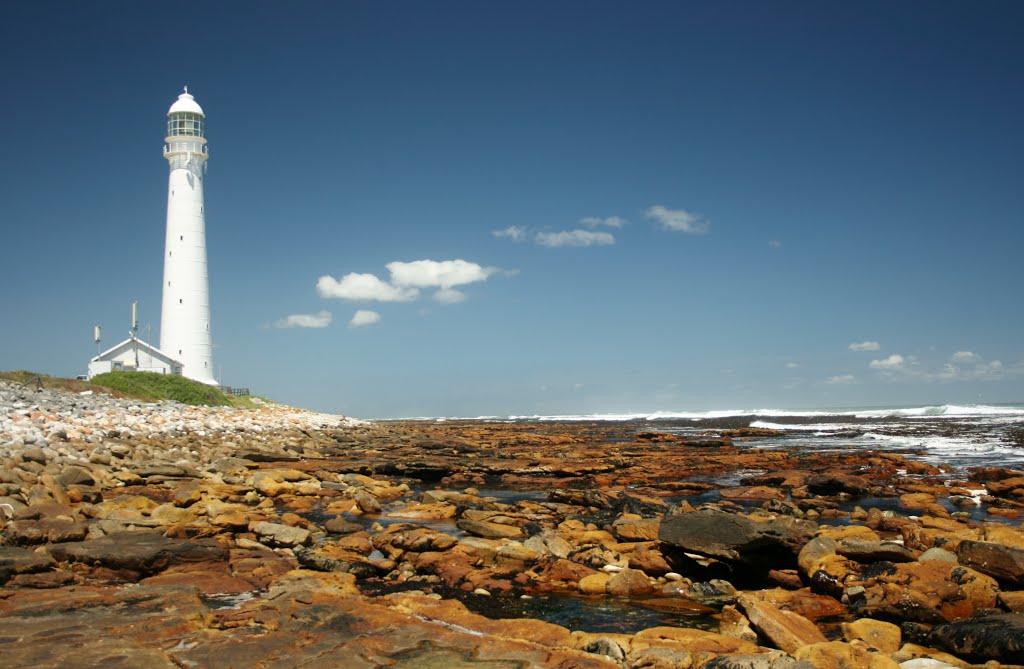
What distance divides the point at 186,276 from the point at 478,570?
4343cm

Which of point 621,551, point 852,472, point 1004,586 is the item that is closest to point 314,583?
point 621,551

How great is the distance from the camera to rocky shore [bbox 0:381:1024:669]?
567 cm

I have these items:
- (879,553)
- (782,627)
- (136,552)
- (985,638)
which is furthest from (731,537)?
(136,552)

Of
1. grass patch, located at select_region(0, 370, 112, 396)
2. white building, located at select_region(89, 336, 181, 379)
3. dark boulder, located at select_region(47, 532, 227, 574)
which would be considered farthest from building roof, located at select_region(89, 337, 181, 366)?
dark boulder, located at select_region(47, 532, 227, 574)

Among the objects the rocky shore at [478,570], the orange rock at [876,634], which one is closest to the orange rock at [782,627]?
the rocky shore at [478,570]

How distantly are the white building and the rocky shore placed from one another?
2998 cm

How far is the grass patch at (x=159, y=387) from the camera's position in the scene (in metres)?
37.3

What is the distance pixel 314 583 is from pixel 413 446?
20.4m

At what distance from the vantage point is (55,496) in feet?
36.6

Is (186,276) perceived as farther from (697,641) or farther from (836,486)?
(697,641)

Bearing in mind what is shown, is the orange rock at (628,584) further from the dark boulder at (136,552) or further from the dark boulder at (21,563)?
the dark boulder at (21,563)

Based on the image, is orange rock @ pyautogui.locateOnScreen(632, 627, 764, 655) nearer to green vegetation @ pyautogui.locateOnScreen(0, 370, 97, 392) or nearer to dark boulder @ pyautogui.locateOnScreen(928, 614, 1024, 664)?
dark boulder @ pyautogui.locateOnScreen(928, 614, 1024, 664)

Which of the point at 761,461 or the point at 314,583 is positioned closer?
the point at 314,583

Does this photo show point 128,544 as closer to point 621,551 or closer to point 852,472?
point 621,551
